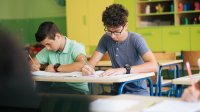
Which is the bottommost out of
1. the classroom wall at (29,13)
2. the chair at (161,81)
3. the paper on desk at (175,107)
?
the chair at (161,81)

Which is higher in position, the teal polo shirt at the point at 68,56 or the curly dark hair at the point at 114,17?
the curly dark hair at the point at 114,17

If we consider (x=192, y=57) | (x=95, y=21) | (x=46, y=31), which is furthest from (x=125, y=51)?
(x=95, y=21)

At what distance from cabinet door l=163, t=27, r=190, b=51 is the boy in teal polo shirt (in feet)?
13.2

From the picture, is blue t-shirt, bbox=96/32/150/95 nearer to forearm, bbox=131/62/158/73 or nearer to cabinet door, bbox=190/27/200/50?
forearm, bbox=131/62/158/73

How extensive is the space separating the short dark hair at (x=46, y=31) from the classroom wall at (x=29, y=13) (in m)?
5.15

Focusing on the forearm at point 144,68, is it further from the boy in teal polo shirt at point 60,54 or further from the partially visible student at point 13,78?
the partially visible student at point 13,78

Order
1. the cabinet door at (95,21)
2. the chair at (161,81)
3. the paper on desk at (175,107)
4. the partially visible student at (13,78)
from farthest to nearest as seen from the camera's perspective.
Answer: the cabinet door at (95,21)
the chair at (161,81)
the paper on desk at (175,107)
the partially visible student at (13,78)

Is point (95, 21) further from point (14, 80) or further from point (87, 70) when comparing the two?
point (14, 80)

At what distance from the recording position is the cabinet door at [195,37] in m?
6.63

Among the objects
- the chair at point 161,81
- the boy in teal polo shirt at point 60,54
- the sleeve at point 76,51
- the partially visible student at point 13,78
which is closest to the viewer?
the partially visible student at point 13,78

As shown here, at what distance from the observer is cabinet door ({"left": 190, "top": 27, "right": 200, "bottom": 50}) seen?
6635 millimetres

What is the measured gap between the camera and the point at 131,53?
2.86 metres

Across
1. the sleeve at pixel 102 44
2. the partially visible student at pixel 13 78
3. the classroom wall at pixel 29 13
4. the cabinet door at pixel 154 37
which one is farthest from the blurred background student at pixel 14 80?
the classroom wall at pixel 29 13

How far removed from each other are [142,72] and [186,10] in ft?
14.2
